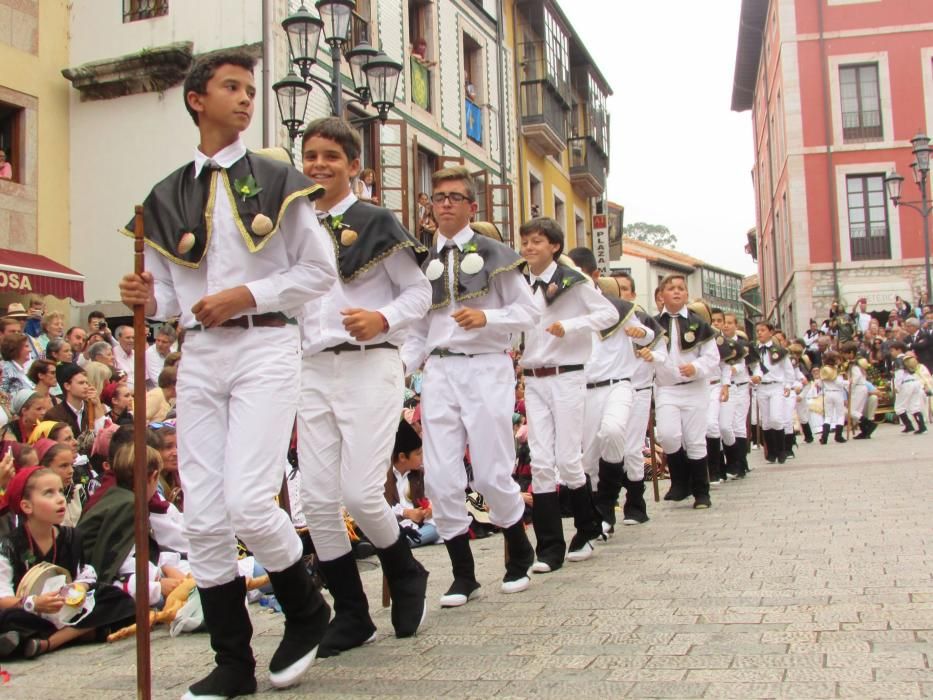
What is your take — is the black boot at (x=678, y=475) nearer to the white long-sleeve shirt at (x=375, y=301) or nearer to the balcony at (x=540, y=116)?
the white long-sleeve shirt at (x=375, y=301)

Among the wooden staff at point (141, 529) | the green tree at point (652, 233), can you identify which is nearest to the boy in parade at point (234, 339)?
the wooden staff at point (141, 529)

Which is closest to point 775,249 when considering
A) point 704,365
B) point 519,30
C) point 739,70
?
point 739,70

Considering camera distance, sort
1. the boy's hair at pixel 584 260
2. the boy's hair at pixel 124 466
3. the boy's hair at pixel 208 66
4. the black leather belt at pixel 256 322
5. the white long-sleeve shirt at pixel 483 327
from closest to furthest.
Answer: the black leather belt at pixel 256 322 → the boy's hair at pixel 208 66 → the white long-sleeve shirt at pixel 483 327 → the boy's hair at pixel 124 466 → the boy's hair at pixel 584 260

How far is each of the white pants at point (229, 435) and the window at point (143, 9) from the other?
1483 cm

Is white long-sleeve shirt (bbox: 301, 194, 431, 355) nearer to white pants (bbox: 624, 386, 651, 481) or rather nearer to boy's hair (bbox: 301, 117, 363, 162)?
boy's hair (bbox: 301, 117, 363, 162)

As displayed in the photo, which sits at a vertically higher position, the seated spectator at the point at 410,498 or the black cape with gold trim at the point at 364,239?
the black cape with gold trim at the point at 364,239

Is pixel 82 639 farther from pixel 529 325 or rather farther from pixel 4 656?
pixel 529 325

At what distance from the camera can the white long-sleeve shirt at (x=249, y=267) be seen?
4.25 metres

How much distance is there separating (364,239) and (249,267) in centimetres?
106

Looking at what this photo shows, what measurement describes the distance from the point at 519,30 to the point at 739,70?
96.1 ft

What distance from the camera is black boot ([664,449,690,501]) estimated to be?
1126 cm

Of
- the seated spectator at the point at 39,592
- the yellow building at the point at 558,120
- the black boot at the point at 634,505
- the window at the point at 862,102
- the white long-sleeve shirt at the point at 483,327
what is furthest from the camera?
the window at the point at 862,102

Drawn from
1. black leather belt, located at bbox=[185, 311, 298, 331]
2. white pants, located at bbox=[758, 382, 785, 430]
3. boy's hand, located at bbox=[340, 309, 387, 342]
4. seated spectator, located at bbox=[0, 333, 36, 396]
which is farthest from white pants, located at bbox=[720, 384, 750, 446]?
black leather belt, located at bbox=[185, 311, 298, 331]

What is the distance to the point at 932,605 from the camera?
16.8 ft
